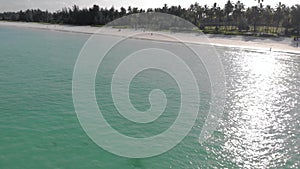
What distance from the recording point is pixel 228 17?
106625 millimetres

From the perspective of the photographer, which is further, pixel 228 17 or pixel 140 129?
pixel 228 17

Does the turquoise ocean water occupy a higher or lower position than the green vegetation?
lower

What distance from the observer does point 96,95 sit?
20781mm

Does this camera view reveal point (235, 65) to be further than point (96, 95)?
Yes

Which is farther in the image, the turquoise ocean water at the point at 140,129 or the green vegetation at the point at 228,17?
the green vegetation at the point at 228,17

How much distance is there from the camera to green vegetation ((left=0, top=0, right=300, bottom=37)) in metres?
87.8

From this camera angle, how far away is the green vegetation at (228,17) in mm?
87750

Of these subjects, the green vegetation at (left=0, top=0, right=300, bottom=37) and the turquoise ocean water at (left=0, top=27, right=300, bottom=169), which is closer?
the turquoise ocean water at (left=0, top=27, right=300, bottom=169)

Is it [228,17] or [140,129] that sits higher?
[228,17]

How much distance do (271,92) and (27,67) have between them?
27.7 m

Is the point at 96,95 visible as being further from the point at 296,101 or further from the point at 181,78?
the point at 296,101

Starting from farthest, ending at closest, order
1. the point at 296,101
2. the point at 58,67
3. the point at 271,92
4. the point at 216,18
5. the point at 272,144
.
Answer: the point at 216,18 < the point at 58,67 < the point at 271,92 < the point at 296,101 < the point at 272,144

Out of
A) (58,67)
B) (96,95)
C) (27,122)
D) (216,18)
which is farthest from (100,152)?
(216,18)

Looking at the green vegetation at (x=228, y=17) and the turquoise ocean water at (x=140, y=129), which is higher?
the green vegetation at (x=228, y=17)
